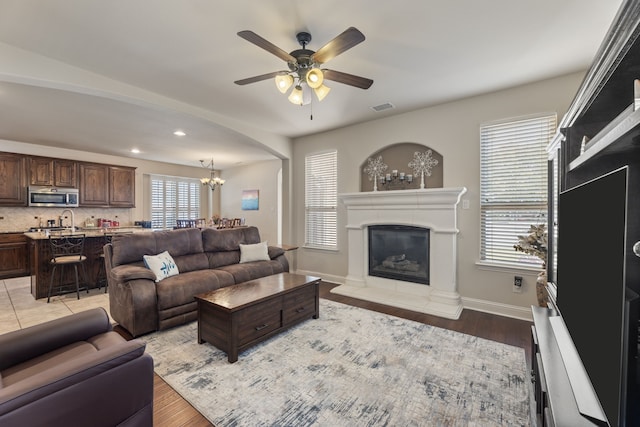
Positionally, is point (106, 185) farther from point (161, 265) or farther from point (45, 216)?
point (161, 265)

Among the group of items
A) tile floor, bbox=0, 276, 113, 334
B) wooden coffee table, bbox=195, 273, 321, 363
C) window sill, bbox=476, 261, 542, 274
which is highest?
window sill, bbox=476, 261, 542, 274

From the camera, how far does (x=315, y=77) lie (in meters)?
2.15

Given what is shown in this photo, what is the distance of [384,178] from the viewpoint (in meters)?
4.47

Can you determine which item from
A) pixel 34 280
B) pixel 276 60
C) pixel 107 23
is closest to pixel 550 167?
pixel 276 60

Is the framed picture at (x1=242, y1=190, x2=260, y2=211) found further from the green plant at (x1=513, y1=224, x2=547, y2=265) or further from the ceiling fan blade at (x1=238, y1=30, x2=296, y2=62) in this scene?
the green plant at (x1=513, y1=224, x2=547, y2=265)

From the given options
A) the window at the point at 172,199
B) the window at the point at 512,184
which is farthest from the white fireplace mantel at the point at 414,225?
the window at the point at 172,199

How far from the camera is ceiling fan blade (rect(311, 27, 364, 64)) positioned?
1.75 meters

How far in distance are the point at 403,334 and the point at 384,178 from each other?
242cm

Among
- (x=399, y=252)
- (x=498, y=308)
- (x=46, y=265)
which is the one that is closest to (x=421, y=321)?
(x=498, y=308)

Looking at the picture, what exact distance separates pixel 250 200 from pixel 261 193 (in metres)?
0.51

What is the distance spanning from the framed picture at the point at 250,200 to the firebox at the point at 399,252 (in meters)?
4.78

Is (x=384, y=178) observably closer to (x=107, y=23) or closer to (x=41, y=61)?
(x=107, y=23)

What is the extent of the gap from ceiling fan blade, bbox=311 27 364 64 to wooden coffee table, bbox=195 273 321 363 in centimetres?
216

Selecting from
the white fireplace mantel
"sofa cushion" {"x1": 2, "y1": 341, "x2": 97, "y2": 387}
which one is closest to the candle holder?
the white fireplace mantel
